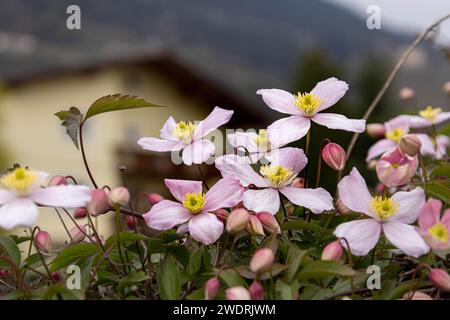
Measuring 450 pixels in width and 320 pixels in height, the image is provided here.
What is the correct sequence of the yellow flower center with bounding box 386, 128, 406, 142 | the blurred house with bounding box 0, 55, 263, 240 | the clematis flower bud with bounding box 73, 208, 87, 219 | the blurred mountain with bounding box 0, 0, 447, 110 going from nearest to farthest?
1. the clematis flower bud with bounding box 73, 208, 87, 219
2. the yellow flower center with bounding box 386, 128, 406, 142
3. the blurred house with bounding box 0, 55, 263, 240
4. the blurred mountain with bounding box 0, 0, 447, 110

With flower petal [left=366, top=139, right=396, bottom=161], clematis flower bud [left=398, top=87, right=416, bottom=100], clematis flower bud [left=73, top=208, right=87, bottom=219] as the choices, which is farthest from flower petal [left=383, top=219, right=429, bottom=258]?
clematis flower bud [left=398, top=87, right=416, bottom=100]

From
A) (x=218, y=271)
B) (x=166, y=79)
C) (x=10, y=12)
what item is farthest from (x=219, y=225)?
(x=10, y=12)

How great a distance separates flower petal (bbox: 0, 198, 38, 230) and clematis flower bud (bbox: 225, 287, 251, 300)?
14 centimetres

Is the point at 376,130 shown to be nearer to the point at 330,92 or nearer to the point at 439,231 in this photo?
the point at 330,92

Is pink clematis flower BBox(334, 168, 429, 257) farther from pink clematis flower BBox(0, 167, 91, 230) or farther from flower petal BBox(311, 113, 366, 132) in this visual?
pink clematis flower BBox(0, 167, 91, 230)

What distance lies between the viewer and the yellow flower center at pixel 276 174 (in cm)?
61

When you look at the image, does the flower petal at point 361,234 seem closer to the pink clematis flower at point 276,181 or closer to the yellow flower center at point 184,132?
the pink clematis flower at point 276,181

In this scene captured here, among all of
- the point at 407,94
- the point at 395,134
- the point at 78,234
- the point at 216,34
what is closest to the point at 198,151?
the point at 78,234

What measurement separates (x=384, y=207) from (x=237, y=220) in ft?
0.38

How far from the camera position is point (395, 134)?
36.6 inches

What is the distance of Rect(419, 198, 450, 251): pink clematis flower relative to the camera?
52 centimetres

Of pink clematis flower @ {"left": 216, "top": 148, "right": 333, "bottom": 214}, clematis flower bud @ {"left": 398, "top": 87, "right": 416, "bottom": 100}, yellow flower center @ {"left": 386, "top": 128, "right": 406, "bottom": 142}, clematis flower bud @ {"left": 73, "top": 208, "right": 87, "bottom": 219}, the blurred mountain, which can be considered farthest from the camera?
the blurred mountain

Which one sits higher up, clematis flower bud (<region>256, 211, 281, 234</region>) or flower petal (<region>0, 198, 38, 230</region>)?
flower petal (<region>0, 198, 38, 230</region>)

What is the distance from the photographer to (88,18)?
43.9m
